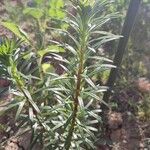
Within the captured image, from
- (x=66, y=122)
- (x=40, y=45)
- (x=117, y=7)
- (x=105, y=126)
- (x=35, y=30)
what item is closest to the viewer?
(x=66, y=122)

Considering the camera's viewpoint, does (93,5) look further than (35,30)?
No

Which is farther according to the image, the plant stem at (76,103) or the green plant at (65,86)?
the plant stem at (76,103)

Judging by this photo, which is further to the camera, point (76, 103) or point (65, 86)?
point (65, 86)

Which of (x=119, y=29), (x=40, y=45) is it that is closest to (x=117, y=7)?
(x=119, y=29)

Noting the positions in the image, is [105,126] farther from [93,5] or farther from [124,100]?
[93,5]

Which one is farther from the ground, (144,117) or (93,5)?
(93,5)

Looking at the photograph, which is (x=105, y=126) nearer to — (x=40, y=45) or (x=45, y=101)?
(x=45, y=101)

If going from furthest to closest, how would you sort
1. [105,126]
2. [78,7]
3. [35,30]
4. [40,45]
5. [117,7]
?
[117,7] < [35,30] < [105,126] < [40,45] < [78,7]

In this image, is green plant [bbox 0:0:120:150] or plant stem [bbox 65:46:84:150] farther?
plant stem [bbox 65:46:84:150]

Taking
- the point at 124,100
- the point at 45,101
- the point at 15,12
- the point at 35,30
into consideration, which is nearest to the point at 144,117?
the point at 124,100

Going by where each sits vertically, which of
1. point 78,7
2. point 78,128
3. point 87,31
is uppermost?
point 78,7
